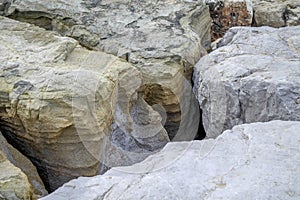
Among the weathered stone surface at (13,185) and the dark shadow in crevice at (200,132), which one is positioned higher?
the weathered stone surface at (13,185)

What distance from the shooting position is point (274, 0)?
5.45m

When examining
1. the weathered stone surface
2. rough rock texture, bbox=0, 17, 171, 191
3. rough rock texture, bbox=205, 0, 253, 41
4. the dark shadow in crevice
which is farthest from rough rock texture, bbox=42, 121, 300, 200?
rough rock texture, bbox=205, 0, 253, 41

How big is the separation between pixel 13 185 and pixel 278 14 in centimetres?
380

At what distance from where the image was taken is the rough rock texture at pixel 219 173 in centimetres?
208

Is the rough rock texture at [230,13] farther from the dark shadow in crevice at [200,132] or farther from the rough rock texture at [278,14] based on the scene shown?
the dark shadow in crevice at [200,132]

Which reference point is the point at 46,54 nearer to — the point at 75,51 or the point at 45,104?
the point at 75,51

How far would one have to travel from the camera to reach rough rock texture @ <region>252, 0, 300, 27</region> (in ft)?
16.4

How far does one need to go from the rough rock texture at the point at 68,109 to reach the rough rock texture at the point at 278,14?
7.65ft

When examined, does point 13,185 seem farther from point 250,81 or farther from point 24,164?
point 250,81

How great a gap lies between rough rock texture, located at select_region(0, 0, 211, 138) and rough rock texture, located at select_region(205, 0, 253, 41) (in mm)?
556

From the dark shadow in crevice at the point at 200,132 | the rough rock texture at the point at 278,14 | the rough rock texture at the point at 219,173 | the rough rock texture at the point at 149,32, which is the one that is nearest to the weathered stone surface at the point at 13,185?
the rough rock texture at the point at 219,173

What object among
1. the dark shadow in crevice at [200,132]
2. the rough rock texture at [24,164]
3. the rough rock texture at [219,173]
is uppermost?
the rough rock texture at [219,173]

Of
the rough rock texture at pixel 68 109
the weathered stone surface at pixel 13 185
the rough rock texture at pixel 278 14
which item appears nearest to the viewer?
the weathered stone surface at pixel 13 185

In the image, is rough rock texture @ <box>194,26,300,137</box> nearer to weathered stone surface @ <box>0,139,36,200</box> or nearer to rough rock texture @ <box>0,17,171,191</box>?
rough rock texture @ <box>0,17,171,191</box>
